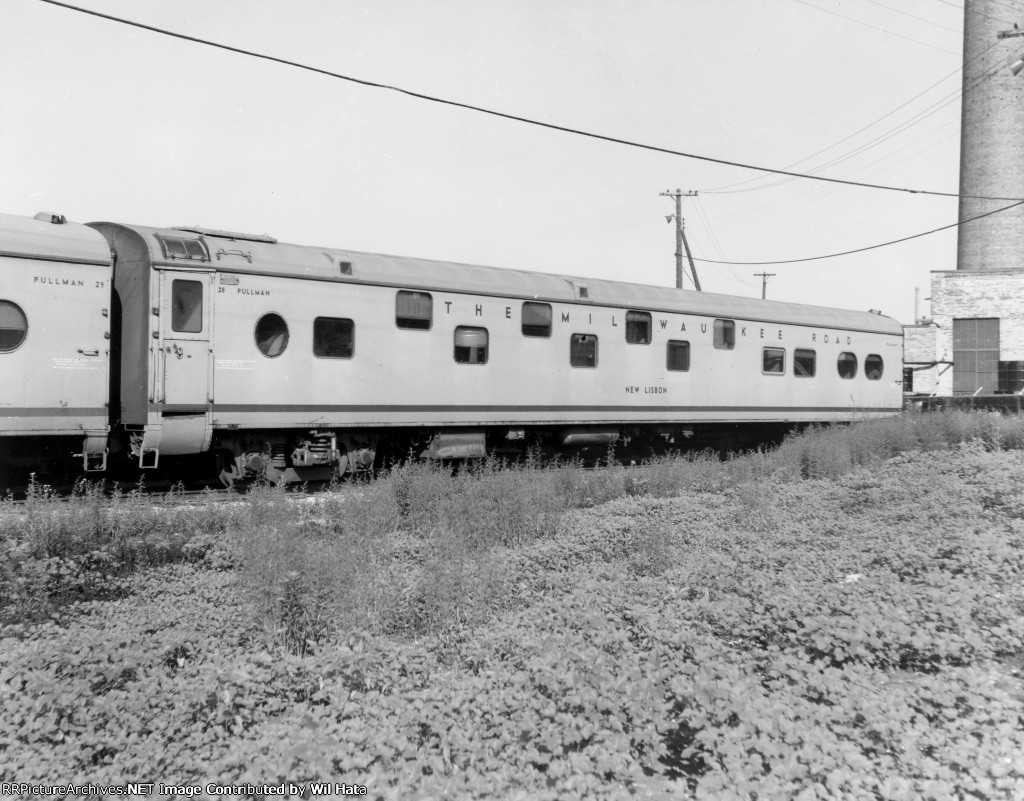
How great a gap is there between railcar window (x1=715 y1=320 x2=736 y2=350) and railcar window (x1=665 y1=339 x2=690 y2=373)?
2.89 ft

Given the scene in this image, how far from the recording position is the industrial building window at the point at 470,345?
1280 centimetres

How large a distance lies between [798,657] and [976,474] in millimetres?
7428

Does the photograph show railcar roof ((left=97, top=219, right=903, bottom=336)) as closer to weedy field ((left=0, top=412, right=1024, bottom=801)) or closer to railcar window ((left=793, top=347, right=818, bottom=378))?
railcar window ((left=793, top=347, right=818, bottom=378))

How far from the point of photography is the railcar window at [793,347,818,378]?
17500 millimetres

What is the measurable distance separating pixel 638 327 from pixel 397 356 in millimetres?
4987

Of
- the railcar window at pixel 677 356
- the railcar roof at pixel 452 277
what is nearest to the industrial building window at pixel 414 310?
the railcar roof at pixel 452 277

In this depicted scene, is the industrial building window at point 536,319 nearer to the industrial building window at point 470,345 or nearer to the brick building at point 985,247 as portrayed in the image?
the industrial building window at point 470,345

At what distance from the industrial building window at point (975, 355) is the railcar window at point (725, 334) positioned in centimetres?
2652

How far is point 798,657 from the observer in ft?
15.9

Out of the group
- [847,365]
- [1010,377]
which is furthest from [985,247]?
[847,365]

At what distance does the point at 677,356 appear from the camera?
15.6 metres

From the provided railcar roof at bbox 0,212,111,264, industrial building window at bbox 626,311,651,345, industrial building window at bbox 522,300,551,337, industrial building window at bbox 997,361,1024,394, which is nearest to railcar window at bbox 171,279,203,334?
railcar roof at bbox 0,212,111,264

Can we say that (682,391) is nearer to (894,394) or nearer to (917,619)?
(894,394)

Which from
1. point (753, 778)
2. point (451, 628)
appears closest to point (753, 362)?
point (451, 628)
